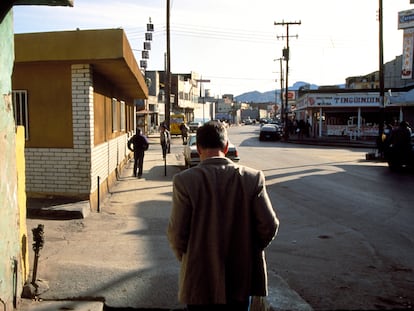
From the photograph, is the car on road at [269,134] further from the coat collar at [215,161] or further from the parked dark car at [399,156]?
the coat collar at [215,161]

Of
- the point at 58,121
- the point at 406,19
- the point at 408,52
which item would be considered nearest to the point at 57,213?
the point at 58,121

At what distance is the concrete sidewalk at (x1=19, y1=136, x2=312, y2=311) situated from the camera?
4.58 m

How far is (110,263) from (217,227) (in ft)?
10.6

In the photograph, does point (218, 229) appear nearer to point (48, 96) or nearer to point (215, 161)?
point (215, 161)

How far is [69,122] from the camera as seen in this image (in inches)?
362

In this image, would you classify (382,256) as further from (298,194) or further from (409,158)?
(409,158)

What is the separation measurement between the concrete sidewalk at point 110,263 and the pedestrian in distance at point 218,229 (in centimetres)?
147

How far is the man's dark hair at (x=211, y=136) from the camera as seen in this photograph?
3.05 m

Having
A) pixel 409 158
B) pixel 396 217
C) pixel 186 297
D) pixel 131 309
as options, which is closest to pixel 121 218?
pixel 131 309

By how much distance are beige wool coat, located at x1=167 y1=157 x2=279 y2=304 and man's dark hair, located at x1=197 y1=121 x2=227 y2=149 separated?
0.10 metres

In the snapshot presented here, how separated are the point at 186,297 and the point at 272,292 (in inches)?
74.5

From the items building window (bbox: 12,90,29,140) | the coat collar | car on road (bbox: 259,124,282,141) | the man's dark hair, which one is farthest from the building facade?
car on road (bbox: 259,124,282,141)

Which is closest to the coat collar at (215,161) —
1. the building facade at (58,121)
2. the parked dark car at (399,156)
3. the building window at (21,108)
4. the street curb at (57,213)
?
the street curb at (57,213)

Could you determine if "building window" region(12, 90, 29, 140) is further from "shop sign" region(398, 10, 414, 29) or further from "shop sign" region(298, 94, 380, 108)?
"shop sign" region(298, 94, 380, 108)
